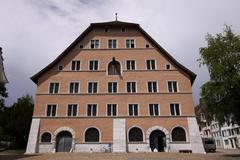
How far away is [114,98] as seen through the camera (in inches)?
1378

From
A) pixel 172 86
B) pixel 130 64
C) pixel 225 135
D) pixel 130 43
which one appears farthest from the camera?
pixel 225 135

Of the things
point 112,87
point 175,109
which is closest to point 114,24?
point 112,87

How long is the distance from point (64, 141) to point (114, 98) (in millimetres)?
8889

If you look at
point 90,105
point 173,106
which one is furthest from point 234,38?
point 90,105

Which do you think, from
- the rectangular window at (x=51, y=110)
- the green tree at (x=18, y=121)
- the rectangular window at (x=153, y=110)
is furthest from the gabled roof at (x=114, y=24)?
the green tree at (x=18, y=121)

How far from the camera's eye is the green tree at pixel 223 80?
25344 millimetres

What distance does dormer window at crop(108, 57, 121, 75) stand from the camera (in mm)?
36750

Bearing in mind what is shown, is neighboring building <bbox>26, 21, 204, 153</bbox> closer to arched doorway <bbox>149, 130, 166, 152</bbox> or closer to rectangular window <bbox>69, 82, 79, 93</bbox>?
rectangular window <bbox>69, 82, 79, 93</bbox>

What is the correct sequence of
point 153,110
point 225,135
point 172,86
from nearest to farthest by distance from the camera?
point 153,110, point 172,86, point 225,135

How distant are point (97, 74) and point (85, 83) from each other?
219 cm

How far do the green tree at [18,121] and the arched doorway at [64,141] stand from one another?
20.4 metres

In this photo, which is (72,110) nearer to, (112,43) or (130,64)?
(130,64)

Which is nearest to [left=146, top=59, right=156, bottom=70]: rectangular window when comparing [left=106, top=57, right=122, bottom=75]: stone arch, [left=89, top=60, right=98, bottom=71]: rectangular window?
[left=106, top=57, right=122, bottom=75]: stone arch

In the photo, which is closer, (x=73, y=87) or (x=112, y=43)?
(x=73, y=87)
